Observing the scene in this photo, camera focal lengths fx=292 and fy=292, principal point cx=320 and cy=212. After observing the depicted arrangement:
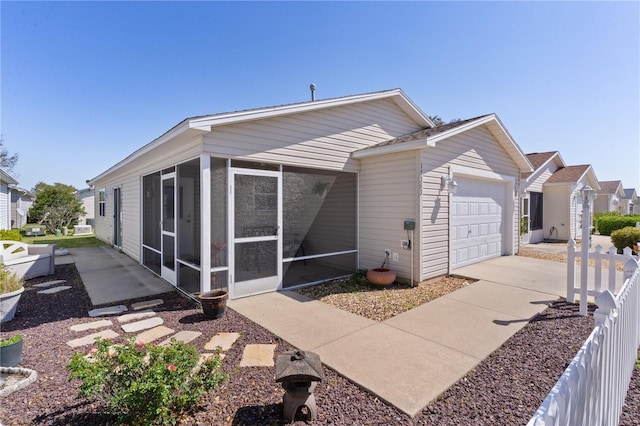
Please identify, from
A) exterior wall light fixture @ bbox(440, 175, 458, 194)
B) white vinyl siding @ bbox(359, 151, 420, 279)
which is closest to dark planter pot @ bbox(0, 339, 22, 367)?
white vinyl siding @ bbox(359, 151, 420, 279)

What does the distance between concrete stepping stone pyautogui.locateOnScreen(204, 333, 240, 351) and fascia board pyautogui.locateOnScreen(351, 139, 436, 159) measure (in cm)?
466

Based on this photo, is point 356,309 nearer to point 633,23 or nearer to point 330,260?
point 330,260

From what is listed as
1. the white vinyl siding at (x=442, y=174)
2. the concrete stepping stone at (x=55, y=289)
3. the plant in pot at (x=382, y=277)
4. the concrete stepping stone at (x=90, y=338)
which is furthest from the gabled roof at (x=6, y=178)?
the white vinyl siding at (x=442, y=174)

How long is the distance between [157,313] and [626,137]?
549 inches

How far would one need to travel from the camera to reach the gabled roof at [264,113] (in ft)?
15.2

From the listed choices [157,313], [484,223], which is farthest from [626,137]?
[157,313]

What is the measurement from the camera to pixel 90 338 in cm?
385

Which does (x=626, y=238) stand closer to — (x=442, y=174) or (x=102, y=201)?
(x=442, y=174)

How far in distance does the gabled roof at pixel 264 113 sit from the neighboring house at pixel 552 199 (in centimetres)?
867

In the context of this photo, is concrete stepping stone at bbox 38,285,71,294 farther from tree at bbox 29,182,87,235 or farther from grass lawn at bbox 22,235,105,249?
tree at bbox 29,182,87,235

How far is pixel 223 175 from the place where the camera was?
5.17 m

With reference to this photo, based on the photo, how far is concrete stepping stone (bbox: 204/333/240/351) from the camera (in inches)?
140

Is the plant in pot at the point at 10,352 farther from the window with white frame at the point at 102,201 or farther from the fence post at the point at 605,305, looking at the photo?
the window with white frame at the point at 102,201

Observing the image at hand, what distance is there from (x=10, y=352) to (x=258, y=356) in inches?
98.3
